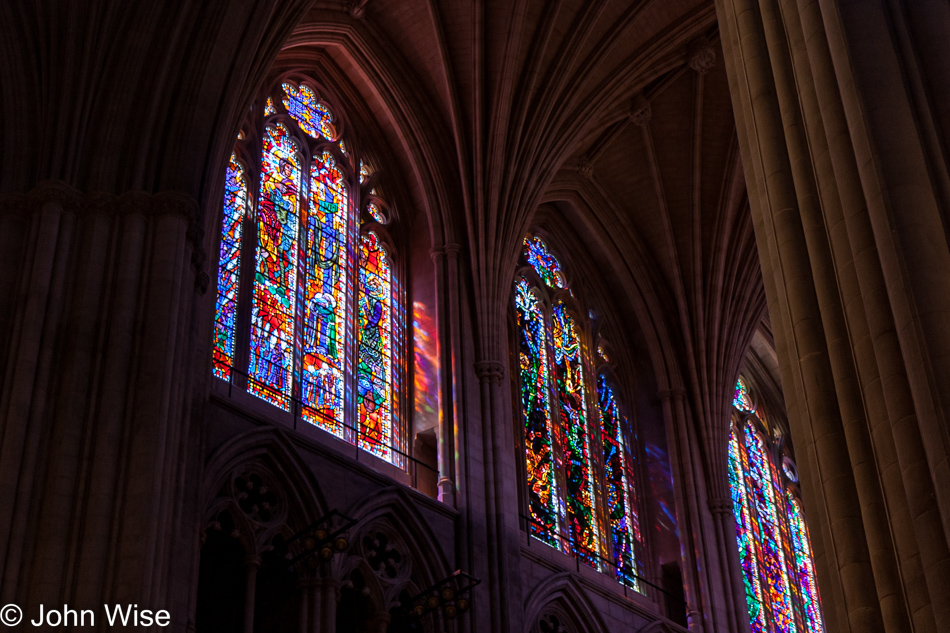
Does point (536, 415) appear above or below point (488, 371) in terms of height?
above

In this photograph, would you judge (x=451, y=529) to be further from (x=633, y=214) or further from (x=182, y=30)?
(x=633, y=214)

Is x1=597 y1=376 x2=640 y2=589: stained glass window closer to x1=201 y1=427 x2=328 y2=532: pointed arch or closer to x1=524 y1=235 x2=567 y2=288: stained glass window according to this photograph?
x1=524 y1=235 x2=567 y2=288: stained glass window

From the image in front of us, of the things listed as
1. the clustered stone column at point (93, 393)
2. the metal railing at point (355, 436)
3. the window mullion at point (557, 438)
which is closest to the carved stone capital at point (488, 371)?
Answer: the metal railing at point (355, 436)

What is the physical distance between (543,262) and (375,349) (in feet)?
17.0

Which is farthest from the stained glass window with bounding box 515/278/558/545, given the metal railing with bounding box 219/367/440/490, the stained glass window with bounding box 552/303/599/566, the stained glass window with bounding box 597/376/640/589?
the metal railing with bounding box 219/367/440/490

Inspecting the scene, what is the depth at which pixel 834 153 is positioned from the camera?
729 cm

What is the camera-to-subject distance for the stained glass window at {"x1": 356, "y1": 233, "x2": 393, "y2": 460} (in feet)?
54.1

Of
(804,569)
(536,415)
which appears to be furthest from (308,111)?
(804,569)

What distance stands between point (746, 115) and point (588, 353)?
13.5m

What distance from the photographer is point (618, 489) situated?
2070 centimetres

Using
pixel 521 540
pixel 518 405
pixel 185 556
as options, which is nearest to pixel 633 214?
pixel 518 405

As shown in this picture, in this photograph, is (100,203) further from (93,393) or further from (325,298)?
(325,298)

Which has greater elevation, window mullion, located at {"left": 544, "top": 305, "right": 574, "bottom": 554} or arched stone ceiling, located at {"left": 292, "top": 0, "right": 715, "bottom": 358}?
arched stone ceiling, located at {"left": 292, "top": 0, "right": 715, "bottom": 358}

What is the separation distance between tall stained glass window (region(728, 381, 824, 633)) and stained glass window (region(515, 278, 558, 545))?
4.61 metres
